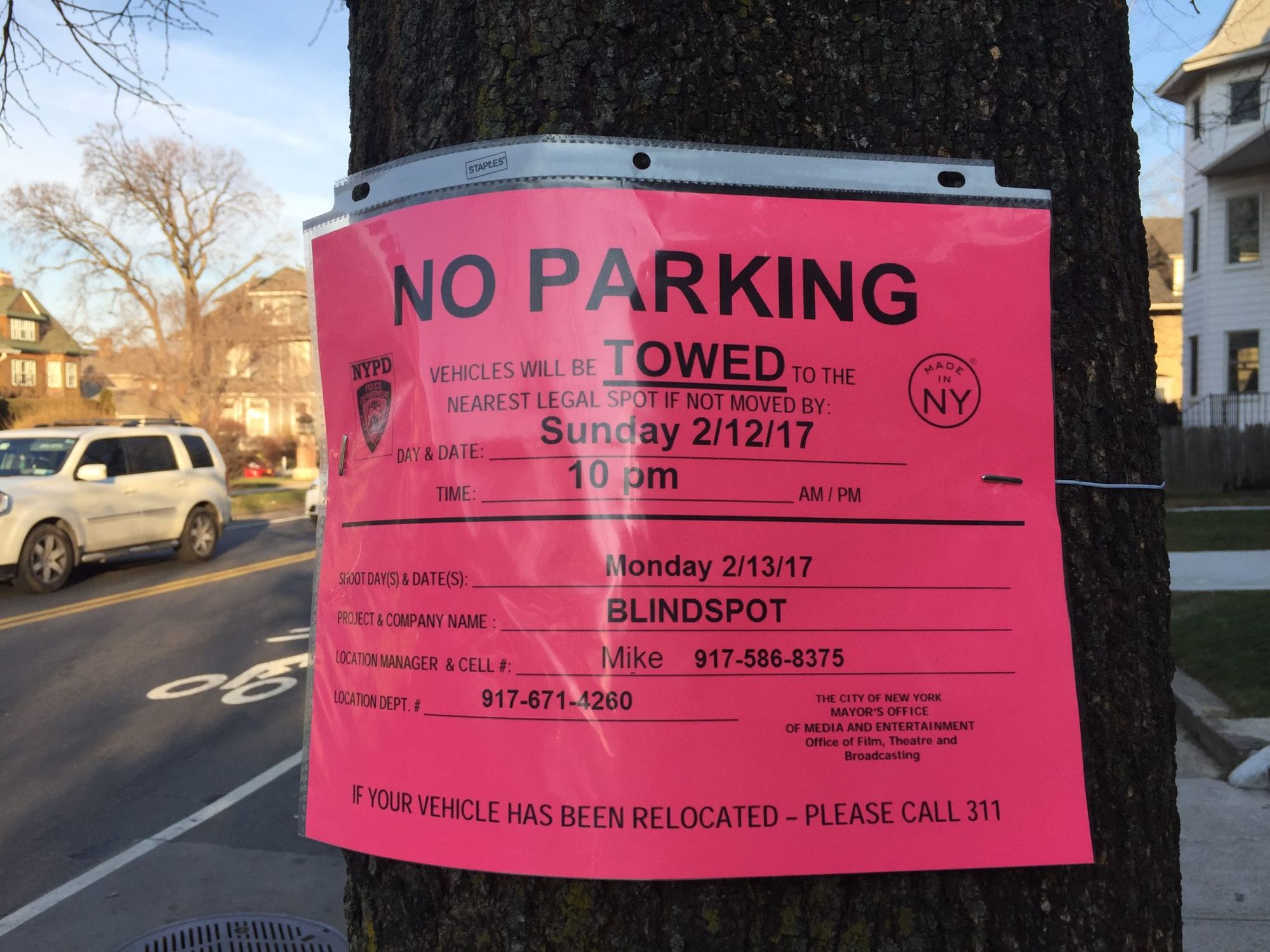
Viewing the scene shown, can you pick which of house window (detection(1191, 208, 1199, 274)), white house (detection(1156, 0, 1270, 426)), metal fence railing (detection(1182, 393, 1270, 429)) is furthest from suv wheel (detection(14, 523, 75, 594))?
house window (detection(1191, 208, 1199, 274))

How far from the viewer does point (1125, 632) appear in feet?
5.40

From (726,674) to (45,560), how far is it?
13.8 meters

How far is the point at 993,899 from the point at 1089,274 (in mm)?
885

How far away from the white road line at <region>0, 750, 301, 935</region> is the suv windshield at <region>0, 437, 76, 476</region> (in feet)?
29.6

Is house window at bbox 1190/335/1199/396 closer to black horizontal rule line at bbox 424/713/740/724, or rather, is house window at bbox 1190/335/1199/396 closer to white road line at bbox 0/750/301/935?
white road line at bbox 0/750/301/935

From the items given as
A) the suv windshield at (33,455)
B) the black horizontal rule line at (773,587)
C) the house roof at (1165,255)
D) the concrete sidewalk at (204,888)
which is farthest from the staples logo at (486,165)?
the house roof at (1165,255)

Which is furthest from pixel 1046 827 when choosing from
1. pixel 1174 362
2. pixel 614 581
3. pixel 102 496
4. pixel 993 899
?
pixel 1174 362

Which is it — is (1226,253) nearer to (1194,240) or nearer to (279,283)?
(1194,240)

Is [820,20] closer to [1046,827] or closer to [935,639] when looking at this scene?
[935,639]

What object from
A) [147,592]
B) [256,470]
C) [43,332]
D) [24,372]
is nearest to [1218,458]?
[147,592]

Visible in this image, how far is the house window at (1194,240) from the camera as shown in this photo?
2789cm

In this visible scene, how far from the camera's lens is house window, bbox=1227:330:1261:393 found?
26297mm

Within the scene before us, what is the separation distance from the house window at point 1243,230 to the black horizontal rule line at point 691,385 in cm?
2807

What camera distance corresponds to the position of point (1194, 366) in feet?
92.9
